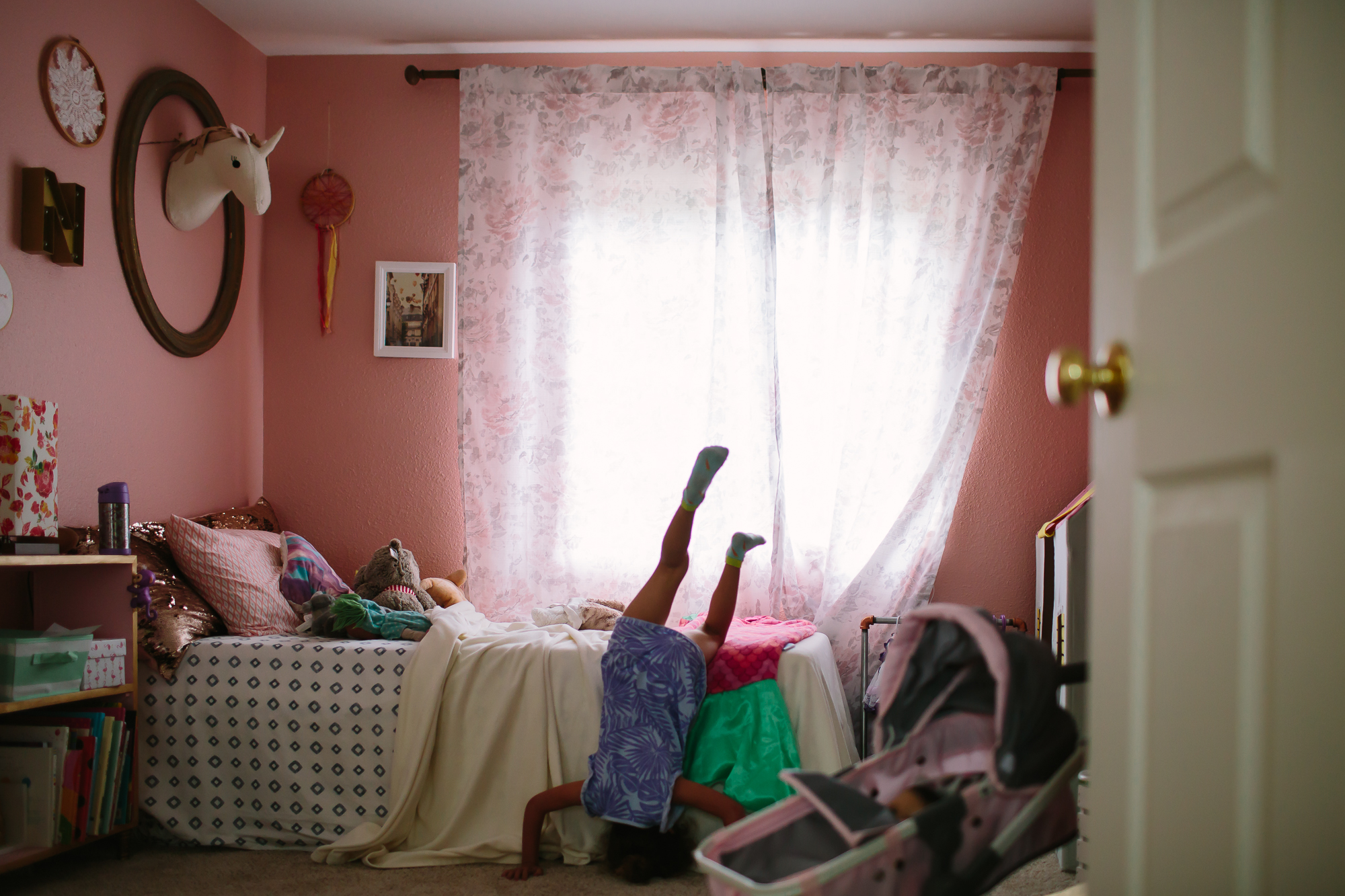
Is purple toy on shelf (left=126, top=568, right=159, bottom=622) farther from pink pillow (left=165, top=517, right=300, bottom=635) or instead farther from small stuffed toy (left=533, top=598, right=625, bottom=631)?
small stuffed toy (left=533, top=598, right=625, bottom=631)

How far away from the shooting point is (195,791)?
8.51ft

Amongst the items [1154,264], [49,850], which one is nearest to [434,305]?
[49,850]

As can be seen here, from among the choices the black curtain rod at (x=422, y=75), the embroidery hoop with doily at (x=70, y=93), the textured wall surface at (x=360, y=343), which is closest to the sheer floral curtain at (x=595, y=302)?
the black curtain rod at (x=422, y=75)

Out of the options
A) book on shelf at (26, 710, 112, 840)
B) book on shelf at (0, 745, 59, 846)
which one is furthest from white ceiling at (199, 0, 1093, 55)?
book on shelf at (0, 745, 59, 846)

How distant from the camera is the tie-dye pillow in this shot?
304 centimetres

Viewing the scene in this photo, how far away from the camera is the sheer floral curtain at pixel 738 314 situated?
350 cm

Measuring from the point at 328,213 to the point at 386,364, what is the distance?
0.68 meters

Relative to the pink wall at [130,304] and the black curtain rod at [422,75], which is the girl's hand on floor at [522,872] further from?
the black curtain rod at [422,75]

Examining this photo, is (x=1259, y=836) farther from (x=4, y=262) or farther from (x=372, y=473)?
(x=372, y=473)

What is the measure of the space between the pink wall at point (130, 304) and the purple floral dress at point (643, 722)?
178 cm

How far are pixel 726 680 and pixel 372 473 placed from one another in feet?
6.53

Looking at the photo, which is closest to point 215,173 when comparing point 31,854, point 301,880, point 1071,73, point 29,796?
point 29,796

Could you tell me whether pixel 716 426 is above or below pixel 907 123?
below

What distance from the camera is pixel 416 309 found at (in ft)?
12.4
